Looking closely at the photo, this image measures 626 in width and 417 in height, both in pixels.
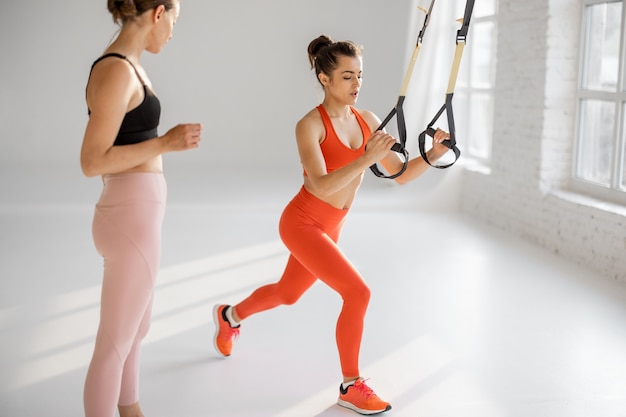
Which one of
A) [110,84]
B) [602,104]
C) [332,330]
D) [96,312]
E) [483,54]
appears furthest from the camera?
[483,54]

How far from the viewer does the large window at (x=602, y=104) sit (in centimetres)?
516

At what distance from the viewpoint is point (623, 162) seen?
17.0ft

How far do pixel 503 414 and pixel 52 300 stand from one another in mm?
2506

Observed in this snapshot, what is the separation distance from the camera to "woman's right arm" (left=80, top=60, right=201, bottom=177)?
2.15 metres

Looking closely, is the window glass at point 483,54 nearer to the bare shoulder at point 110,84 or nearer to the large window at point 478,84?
the large window at point 478,84

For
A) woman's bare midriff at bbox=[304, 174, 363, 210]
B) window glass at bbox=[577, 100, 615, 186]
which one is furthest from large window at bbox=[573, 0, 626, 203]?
woman's bare midriff at bbox=[304, 174, 363, 210]

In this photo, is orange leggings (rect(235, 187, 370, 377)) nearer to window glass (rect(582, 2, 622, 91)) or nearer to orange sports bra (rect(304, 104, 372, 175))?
orange sports bra (rect(304, 104, 372, 175))

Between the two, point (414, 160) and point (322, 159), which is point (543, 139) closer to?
point (414, 160)

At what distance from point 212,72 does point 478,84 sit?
2.93 m

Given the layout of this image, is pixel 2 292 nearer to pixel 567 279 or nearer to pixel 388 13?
pixel 567 279

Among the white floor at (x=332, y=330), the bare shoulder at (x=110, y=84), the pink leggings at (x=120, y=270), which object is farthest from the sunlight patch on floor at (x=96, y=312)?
the bare shoulder at (x=110, y=84)

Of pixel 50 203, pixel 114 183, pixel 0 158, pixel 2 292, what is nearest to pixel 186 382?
pixel 114 183

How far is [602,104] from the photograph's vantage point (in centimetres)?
542

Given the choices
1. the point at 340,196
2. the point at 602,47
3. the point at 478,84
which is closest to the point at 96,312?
the point at 340,196
